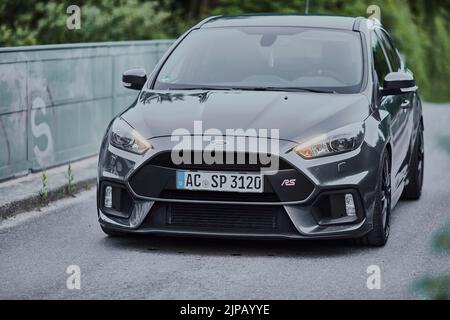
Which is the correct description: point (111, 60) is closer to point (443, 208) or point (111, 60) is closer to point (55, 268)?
point (443, 208)

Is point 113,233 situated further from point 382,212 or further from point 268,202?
point 382,212

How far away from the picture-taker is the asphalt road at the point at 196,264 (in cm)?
661

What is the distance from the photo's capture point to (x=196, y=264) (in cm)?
748

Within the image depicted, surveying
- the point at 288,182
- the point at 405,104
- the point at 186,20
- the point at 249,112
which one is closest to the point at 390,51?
the point at 405,104

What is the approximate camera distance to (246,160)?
7.48 metres

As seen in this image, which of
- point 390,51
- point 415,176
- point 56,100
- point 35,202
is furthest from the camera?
point 56,100

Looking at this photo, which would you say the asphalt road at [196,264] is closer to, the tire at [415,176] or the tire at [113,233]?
the tire at [113,233]

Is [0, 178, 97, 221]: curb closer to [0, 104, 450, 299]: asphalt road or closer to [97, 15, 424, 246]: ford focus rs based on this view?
[0, 104, 450, 299]: asphalt road

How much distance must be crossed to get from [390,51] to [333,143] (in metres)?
2.82

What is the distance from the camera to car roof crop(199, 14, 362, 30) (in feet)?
30.4

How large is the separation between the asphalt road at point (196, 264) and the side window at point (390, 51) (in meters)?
1.51

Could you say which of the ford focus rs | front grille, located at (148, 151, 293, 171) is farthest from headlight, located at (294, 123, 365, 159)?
front grille, located at (148, 151, 293, 171)

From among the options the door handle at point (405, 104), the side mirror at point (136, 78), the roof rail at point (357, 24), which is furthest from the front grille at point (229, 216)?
the door handle at point (405, 104)

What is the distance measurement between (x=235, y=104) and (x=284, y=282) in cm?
163
